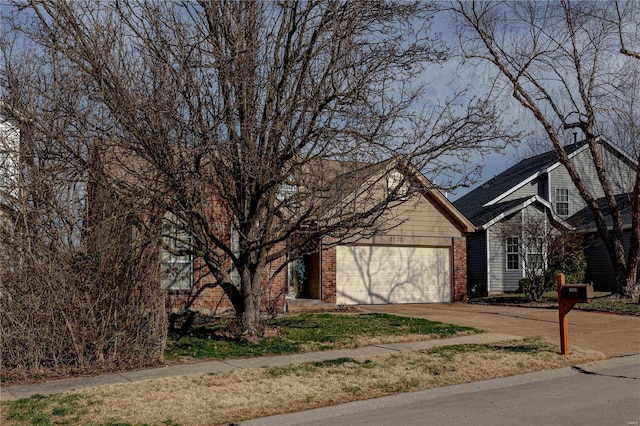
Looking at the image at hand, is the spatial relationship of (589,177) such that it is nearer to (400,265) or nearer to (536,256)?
(536,256)

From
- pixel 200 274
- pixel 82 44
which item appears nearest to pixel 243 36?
pixel 82 44

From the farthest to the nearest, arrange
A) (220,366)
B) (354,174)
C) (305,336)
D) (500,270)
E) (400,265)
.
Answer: (500,270), (400,265), (305,336), (354,174), (220,366)

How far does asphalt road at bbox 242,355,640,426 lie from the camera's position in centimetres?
677

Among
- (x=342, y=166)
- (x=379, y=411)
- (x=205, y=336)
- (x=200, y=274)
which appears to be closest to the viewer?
(x=379, y=411)

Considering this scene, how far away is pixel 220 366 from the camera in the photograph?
974 centimetres

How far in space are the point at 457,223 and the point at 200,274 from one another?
10.3 metres

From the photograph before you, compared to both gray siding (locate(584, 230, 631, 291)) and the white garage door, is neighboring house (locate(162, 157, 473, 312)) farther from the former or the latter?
gray siding (locate(584, 230, 631, 291))

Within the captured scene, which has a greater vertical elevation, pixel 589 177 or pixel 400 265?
pixel 589 177

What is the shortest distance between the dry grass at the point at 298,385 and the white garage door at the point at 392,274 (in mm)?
9912

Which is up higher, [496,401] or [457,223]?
[457,223]

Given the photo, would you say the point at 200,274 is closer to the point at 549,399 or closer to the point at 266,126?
the point at 266,126

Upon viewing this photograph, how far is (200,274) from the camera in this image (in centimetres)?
1571

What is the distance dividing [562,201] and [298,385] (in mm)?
23619

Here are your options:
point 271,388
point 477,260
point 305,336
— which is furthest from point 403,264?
point 271,388
